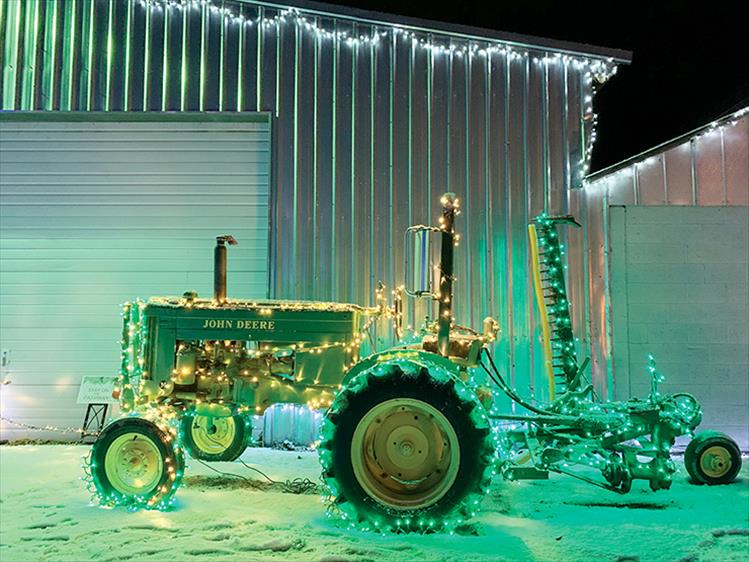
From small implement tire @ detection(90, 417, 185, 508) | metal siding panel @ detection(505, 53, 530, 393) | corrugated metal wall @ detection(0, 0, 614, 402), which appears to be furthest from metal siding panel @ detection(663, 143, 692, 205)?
small implement tire @ detection(90, 417, 185, 508)

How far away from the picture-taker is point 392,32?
8.41m

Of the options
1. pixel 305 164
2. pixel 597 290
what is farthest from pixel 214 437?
pixel 597 290

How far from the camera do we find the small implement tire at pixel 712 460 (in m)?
5.96

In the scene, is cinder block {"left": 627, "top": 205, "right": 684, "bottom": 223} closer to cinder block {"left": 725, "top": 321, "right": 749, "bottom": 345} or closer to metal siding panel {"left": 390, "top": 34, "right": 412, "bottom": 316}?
cinder block {"left": 725, "top": 321, "right": 749, "bottom": 345}

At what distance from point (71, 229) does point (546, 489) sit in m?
7.28

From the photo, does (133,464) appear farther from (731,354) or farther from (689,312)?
(731,354)

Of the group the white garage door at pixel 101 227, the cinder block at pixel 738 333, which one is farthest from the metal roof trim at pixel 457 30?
the cinder block at pixel 738 333

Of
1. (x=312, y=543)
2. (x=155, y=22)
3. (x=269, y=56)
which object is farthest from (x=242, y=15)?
(x=312, y=543)

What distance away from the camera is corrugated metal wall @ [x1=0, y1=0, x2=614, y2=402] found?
819 centimetres

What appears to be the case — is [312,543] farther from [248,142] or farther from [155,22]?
[155,22]

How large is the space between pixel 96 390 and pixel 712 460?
295 inches

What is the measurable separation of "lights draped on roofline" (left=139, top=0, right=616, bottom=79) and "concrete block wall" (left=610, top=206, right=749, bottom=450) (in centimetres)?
213

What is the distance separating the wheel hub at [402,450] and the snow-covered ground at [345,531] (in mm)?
374

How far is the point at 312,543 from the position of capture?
4117 millimetres
